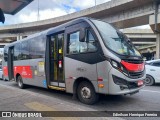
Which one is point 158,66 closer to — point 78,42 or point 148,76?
point 148,76

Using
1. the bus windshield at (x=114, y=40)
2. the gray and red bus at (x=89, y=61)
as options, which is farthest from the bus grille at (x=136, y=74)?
the bus windshield at (x=114, y=40)

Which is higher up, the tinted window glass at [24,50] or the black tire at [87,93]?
the tinted window glass at [24,50]

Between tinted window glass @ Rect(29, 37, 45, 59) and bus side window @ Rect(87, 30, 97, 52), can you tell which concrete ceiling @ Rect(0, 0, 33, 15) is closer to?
bus side window @ Rect(87, 30, 97, 52)

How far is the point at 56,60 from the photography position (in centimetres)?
843

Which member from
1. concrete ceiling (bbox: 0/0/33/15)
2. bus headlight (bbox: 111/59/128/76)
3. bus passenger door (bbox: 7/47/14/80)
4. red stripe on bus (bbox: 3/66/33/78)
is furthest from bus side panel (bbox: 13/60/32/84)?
bus headlight (bbox: 111/59/128/76)

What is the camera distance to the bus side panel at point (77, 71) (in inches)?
255

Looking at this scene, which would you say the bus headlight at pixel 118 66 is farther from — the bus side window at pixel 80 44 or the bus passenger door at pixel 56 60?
the bus passenger door at pixel 56 60

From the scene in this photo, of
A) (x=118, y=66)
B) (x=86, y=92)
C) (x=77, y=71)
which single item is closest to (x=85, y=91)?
(x=86, y=92)

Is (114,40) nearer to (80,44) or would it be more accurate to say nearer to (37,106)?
(80,44)

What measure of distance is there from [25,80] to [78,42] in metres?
5.38

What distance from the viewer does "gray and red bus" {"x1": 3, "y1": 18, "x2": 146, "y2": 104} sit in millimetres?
6090

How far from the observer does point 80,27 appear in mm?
7094

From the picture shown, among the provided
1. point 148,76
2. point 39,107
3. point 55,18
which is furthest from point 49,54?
point 55,18

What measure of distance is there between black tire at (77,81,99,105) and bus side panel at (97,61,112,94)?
47cm
